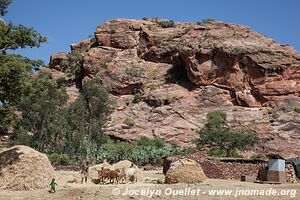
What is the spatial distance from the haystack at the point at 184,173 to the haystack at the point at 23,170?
5487 mm

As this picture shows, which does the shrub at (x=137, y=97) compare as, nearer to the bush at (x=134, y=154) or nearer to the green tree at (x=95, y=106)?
the green tree at (x=95, y=106)

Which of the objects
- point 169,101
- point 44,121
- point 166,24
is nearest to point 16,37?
point 44,121

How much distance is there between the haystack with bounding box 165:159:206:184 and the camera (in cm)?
1923

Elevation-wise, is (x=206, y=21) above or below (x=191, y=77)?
above

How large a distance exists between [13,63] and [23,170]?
180 inches

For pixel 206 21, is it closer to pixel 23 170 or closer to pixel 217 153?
pixel 217 153

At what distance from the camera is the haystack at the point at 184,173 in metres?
19.2

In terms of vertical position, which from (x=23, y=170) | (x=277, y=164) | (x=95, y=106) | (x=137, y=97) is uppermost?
(x=137, y=97)

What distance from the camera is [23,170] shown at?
678 inches

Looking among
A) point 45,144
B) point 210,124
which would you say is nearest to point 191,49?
point 210,124

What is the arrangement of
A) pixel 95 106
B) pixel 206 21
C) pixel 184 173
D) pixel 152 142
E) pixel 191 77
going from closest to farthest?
pixel 184 173, pixel 152 142, pixel 95 106, pixel 191 77, pixel 206 21

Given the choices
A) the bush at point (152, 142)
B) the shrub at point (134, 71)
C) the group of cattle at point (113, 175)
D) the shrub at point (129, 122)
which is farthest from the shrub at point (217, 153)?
the shrub at point (134, 71)

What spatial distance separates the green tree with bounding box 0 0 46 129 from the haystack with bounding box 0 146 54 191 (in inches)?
101

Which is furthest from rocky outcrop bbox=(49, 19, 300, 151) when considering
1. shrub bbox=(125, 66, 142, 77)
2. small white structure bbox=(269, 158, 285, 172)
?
small white structure bbox=(269, 158, 285, 172)
